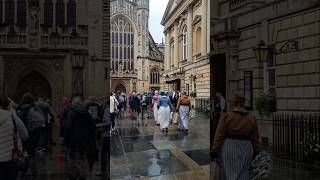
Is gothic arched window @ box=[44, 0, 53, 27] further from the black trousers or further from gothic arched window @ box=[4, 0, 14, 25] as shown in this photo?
the black trousers

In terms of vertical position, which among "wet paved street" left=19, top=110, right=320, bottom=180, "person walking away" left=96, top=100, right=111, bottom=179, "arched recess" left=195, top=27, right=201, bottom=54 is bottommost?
"wet paved street" left=19, top=110, right=320, bottom=180

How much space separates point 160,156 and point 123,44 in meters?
79.0

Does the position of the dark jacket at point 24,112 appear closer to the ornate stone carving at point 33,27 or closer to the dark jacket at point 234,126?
the dark jacket at point 234,126

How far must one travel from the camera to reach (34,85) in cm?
3584

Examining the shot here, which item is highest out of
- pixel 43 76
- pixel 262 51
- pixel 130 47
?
pixel 130 47

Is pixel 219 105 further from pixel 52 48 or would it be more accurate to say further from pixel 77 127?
pixel 52 48

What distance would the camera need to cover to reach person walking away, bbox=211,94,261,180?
6.88 metres

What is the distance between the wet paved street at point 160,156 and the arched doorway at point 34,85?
14.5m

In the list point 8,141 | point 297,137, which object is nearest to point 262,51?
point 297,137

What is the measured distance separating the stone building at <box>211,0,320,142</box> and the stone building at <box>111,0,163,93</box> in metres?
71.9

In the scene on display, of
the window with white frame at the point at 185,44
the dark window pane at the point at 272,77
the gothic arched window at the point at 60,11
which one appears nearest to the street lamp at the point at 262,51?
the dark window pane at the point at 272,77

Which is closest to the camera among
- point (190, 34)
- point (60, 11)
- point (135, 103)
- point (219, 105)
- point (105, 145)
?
point (105, 145)

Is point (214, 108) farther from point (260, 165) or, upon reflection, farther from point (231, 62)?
point (260, 165)

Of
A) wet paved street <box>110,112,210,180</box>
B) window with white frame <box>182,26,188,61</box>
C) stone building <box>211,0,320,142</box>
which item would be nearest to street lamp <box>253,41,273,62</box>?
stone building <box>211,0,320,142</box>
